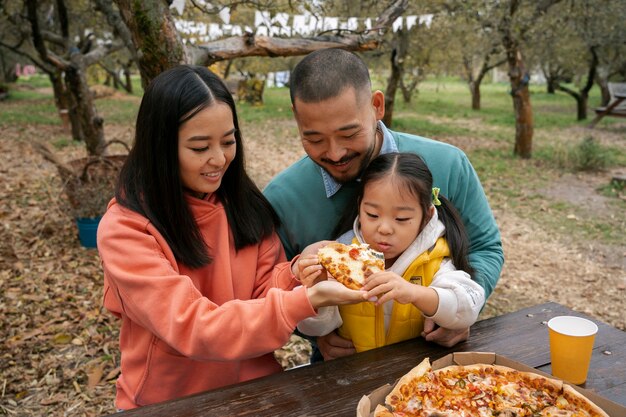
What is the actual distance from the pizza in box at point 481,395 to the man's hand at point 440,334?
31cm

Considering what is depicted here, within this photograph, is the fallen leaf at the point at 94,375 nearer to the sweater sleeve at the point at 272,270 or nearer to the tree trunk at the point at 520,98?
the sweater sleeve at the point at 272,270

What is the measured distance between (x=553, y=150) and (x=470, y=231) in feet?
36.0

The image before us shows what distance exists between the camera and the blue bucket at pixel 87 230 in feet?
21.1

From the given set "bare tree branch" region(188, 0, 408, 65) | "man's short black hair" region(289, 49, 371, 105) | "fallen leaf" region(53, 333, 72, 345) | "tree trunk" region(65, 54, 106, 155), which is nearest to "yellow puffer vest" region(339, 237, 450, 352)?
"man's short black hair" region(289, 49, 371, 105)

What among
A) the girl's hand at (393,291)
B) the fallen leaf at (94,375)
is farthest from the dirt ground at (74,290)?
the girl's hand at (393,291)

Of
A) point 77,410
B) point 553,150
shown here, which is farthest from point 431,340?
point 553,150

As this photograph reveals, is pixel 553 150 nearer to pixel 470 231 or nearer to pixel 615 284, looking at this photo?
pixel 615 284

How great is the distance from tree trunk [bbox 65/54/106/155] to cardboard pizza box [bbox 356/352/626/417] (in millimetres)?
7881

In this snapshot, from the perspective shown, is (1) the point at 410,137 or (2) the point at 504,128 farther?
(2) the point at 504,128

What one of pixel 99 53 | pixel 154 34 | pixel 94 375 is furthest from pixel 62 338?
pixel 99 53

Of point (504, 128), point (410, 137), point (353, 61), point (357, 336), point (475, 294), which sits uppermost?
point (353, 61)

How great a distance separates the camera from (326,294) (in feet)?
6.37

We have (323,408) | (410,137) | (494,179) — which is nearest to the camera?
(323,408)

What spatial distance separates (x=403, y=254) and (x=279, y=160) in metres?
10.1
